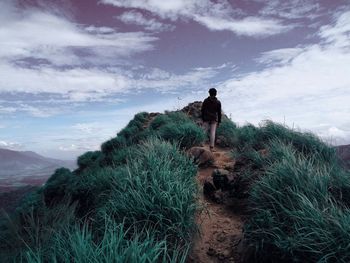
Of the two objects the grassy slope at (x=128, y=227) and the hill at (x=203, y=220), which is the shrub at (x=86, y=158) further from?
the grassy slope at (x=128, y=227)

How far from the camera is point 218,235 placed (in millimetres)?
5711

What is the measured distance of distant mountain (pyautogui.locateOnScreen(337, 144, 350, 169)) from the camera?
871 cm

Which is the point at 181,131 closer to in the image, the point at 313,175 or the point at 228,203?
the point at 228,203

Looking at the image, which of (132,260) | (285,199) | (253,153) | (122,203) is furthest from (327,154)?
(132,260)

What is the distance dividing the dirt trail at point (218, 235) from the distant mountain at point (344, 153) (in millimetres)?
3949

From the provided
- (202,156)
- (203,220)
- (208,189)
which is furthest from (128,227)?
(202,156)

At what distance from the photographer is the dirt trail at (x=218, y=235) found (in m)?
5.05

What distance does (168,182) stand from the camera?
17.8ft

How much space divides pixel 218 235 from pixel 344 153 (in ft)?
17.8

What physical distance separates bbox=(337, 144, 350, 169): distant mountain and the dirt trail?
3949 mm

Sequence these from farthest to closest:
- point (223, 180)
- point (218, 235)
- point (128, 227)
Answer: point (223, 180) < point (218, 235) < point (128, 227)

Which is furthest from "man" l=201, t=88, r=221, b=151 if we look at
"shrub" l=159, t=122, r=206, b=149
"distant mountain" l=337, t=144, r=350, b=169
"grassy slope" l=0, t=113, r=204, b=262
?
"grassy slope" l=0, t=113, r=204, b=262

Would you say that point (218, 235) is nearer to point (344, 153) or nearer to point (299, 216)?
point (299, 216)

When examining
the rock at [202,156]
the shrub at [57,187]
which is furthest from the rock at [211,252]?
the shrub at [57,187]
